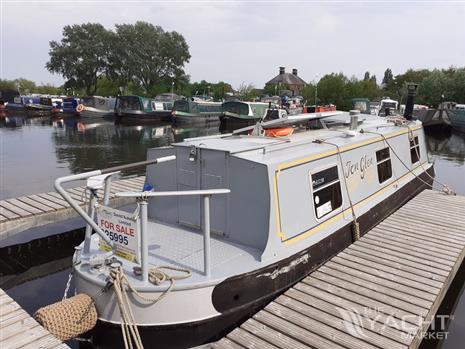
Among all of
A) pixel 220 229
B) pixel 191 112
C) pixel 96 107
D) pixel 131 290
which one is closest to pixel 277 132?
pixel 220 229

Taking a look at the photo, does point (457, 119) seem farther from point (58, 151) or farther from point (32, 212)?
point (32, 212)

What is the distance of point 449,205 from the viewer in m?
8.66

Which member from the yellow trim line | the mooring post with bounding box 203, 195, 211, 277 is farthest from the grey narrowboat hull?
the mooring post with bounding box 203, 195, 211, 277

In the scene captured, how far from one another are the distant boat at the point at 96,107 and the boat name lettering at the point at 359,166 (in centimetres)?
3878

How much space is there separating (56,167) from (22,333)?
47.1ft

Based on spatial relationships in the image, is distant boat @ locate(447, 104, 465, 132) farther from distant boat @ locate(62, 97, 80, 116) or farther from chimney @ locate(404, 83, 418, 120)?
distant boat @ locate(62, 97, 80, 116)

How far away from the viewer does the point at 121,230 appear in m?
4.04

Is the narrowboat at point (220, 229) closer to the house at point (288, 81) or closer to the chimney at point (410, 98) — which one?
the chimney at point (410, 98)

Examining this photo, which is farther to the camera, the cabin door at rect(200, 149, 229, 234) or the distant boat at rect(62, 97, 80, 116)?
the distant boat at rect(62, 97, 80, 116)

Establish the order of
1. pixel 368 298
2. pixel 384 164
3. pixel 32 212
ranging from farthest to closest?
1. pixel 384 164
2. pixel 32 212
3. pixel 368 298

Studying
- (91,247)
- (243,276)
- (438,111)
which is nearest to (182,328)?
(243,276)

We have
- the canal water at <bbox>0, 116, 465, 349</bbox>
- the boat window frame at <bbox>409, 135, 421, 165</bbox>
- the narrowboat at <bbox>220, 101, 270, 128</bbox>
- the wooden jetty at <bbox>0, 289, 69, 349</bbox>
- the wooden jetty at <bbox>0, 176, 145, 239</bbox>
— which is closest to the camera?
the wooden jetty at <bbox>0, 289, 69, 349</bbox>

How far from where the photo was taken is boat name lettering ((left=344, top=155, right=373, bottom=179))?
6.47 metres

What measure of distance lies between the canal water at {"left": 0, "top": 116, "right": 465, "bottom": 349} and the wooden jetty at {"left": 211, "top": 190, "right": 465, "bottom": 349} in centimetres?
97
